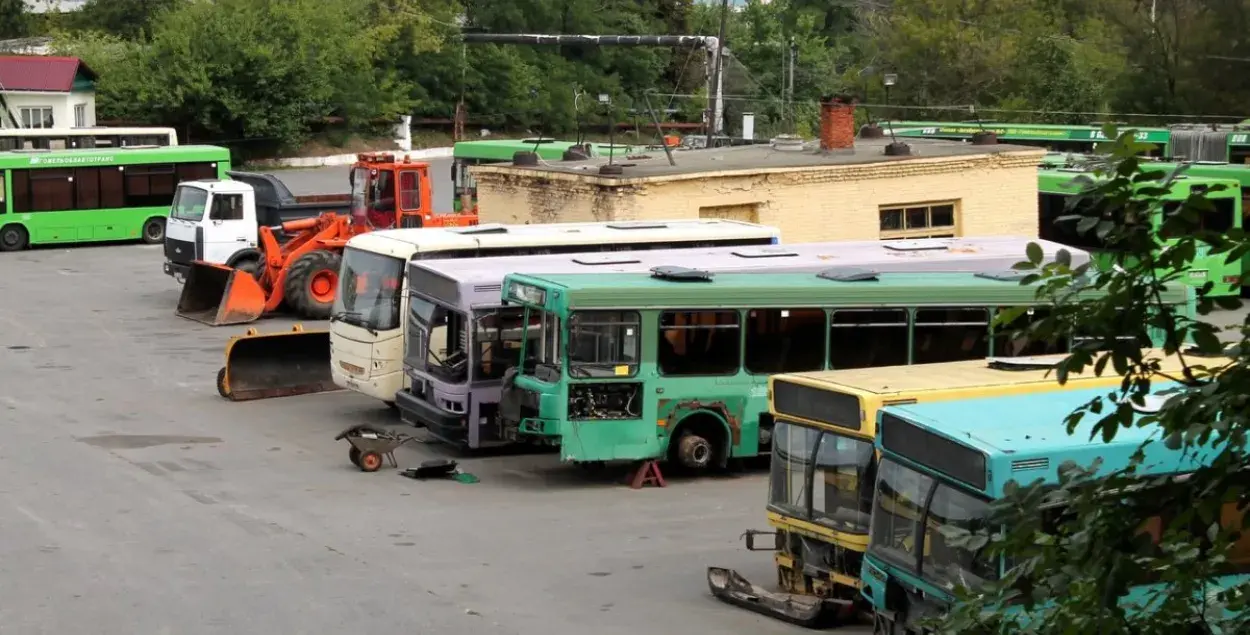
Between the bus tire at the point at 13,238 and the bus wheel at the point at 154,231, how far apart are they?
2.93m

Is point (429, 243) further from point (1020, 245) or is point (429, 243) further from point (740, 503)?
point (1020, 245)

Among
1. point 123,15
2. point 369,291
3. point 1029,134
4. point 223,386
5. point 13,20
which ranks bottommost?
point 223,386

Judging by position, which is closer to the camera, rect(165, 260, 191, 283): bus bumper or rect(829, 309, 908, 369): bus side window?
rect(829, 309, 908, 369): bus side window

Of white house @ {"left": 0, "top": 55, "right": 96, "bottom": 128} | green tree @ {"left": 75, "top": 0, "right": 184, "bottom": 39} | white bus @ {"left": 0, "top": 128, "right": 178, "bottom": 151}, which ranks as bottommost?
white bus @ {"left": 0, "top": 128, "right": 178, "bottom": 151}

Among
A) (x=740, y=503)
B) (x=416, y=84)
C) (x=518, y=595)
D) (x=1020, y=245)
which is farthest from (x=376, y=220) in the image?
(x=416, y=84)

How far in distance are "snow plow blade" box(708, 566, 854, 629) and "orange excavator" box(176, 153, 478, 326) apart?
1637 centimetres

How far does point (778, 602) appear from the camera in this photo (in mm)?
12727

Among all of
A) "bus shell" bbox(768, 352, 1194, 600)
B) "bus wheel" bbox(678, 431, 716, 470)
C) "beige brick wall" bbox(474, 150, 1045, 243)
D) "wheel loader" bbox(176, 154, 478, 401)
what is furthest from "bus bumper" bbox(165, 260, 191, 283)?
"bus shell" bbox(768, 352, 1194, 600)

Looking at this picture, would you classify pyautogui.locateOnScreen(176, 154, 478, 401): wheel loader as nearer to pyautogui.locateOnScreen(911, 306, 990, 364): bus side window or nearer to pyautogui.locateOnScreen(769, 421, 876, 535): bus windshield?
pyautogui.locateOnScreen(911, 306, 990, 364): bus side window

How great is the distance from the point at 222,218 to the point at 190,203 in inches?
38.7

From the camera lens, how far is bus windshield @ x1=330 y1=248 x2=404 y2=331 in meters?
20.8

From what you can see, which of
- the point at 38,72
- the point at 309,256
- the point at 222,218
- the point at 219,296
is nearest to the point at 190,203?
the point at 222,218

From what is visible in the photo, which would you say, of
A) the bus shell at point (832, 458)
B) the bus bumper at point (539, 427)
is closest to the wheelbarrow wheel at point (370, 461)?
the bus bumper at point (539, 427)

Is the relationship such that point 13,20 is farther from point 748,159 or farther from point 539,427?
point 539,427
